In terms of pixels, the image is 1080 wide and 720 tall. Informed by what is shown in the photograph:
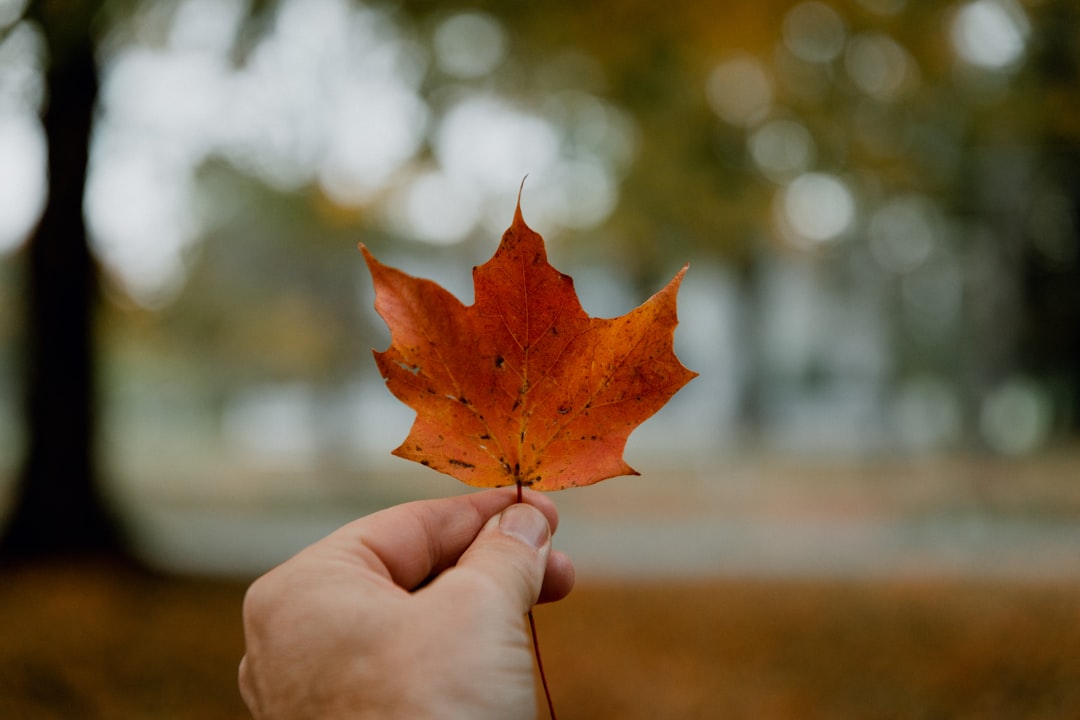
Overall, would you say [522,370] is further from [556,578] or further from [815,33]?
[815,33]

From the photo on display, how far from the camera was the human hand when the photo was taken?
3.60 feet

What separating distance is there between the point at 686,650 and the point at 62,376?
18.0 ft

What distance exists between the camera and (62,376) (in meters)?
6.69

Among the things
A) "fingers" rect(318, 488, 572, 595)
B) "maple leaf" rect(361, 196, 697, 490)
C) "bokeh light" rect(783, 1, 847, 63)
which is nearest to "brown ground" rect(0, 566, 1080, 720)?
"fingers" rect(318, 488, 572, 595)

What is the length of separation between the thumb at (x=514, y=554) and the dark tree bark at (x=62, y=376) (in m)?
6.42

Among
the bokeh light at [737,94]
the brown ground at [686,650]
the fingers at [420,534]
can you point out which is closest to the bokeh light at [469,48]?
the bokeh light at [737,94]

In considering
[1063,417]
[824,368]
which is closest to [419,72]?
[1063,417]

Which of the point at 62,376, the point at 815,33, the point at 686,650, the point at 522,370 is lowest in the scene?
the point at 686,650

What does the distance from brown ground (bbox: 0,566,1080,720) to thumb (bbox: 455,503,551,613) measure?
3408 mm

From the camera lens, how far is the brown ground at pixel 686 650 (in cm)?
438

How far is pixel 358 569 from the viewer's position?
1234mm

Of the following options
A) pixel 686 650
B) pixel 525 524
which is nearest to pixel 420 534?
pixel 525 524

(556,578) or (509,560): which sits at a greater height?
(509,560)

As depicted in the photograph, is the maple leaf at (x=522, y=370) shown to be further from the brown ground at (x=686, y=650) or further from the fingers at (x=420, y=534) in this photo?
the brown ground at (x=686, y=650)
